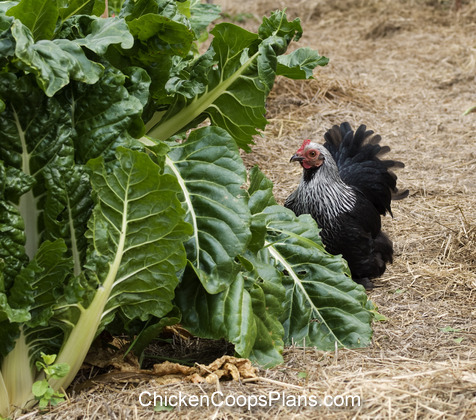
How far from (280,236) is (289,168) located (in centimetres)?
266

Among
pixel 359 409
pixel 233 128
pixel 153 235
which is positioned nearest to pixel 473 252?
pixel 233 128

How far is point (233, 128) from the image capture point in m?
3.26

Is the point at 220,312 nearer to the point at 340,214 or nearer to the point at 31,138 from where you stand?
the point at 31,138

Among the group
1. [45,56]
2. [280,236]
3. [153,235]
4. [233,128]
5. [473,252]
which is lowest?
[473,252]

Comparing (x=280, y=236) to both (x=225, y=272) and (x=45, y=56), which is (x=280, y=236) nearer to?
(x=225, y=272)

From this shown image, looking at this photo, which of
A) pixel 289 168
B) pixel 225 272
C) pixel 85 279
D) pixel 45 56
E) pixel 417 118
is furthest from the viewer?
pixel 417 118

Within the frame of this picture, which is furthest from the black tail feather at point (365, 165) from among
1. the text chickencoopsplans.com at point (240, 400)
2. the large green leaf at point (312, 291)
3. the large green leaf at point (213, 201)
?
the text chickencoopsplans.com at point (240, 400)

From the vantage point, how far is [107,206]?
244 centimetres

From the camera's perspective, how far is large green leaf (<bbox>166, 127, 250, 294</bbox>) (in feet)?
8.52

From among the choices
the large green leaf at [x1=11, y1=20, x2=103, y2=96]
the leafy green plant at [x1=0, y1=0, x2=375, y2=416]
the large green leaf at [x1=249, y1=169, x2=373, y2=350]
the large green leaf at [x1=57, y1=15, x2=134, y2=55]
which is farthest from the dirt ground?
the large green leaf at [x1=57, y1=15, x2=134, y2=55]

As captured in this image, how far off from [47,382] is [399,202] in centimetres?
367

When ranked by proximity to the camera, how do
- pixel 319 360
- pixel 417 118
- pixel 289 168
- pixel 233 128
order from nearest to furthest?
pixel 319 360 → pixel 233 128 → pixel 289 168 → pixel 417 118

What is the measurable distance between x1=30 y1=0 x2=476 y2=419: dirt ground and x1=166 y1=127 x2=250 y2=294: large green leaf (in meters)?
0.45

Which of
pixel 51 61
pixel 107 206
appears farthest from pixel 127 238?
pixel 51 61
